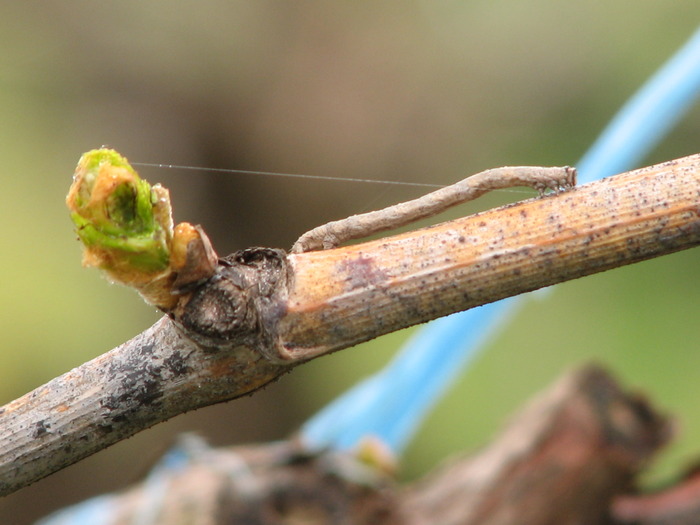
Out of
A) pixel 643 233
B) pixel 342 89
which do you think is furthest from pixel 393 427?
pixel 342 89

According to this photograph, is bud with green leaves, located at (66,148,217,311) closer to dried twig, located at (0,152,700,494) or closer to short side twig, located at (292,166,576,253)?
dried twig, located at (0,152,700,494)

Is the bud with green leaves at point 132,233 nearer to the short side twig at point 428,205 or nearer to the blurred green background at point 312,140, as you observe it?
the short side twig at point 428,205

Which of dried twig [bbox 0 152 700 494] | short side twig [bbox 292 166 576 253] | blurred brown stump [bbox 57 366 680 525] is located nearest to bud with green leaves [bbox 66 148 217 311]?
dried twig [bbox 0 152 700 494]

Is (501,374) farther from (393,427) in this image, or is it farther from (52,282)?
(52,282)

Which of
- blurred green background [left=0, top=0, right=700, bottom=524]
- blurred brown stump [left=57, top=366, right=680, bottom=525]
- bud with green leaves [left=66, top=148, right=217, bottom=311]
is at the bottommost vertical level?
bud with green leaves [left=66, top=148, right=217, bottom=311]

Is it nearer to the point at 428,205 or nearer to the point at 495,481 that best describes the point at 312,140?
the point at 495,481

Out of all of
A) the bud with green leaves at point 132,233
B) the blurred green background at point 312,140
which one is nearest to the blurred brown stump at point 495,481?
the bud with green leaves at point 132,233
